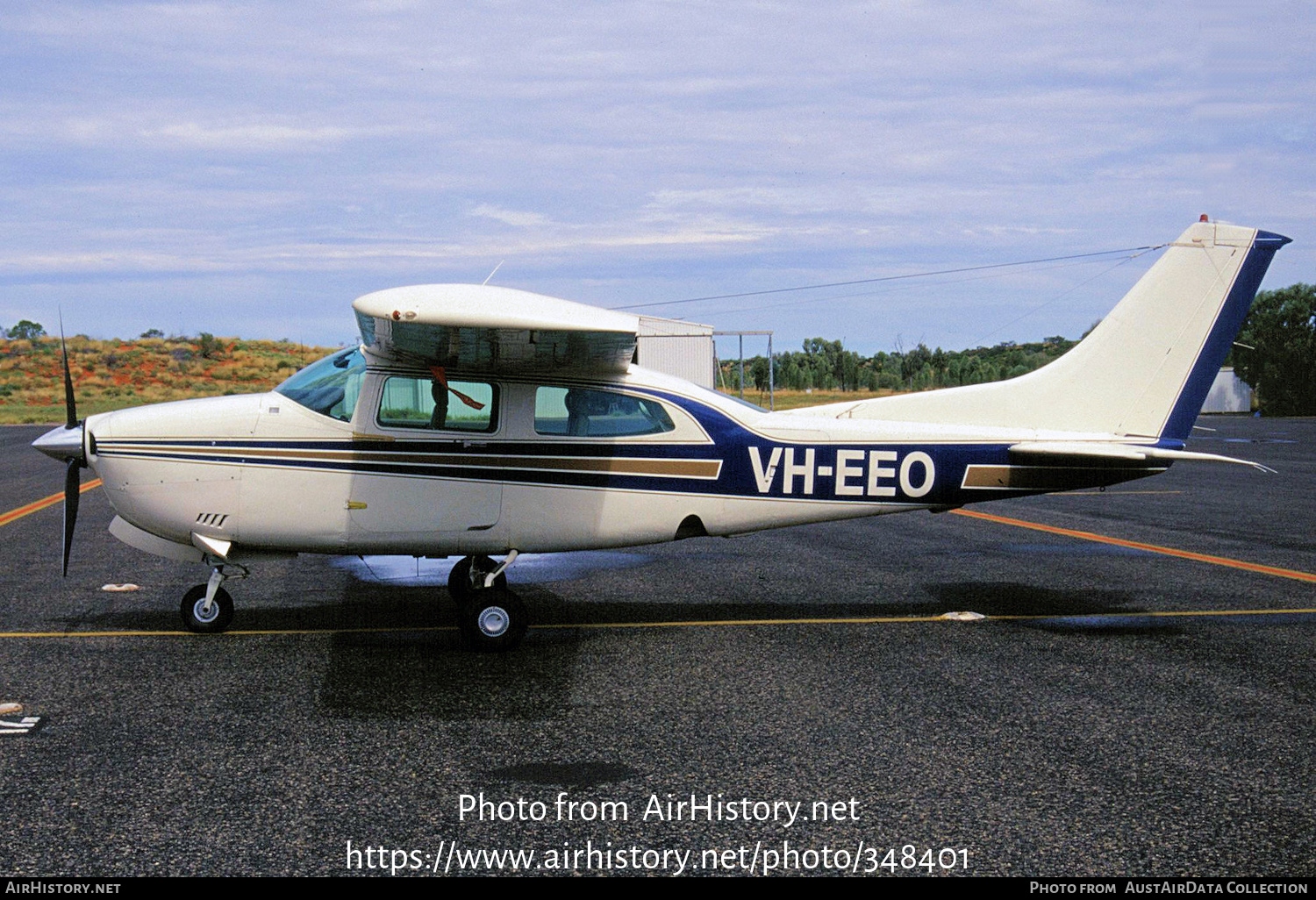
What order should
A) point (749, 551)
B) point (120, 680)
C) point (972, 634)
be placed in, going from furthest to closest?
point (749, 551) → point (972, 634) → point (120, 680)

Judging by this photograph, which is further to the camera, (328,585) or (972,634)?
(328,585)

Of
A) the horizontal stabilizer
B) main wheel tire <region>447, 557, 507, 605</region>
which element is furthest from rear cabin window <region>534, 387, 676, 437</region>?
the horizontal stabilizer

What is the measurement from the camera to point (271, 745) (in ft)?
17.1

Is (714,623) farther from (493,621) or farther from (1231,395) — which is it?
(1231,395)

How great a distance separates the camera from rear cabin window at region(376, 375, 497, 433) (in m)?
7.69

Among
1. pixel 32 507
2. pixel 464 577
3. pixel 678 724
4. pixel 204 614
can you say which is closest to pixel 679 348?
pixel 32 507

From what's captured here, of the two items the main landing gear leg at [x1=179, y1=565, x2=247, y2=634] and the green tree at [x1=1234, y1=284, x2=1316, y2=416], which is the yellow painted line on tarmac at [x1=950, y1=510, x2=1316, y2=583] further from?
the green tree at [x1=1234, y1=284, x2=1316, y2=416]

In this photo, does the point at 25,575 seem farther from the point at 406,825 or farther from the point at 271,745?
the point at 406,825

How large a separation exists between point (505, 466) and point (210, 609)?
242cm

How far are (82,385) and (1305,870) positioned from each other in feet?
256

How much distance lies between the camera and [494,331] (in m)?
6.80

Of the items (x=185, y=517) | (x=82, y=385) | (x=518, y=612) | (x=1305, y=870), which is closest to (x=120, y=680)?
(x=185, y=517)

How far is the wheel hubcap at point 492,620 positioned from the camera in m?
7.23

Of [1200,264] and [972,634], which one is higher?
[1200,264]
